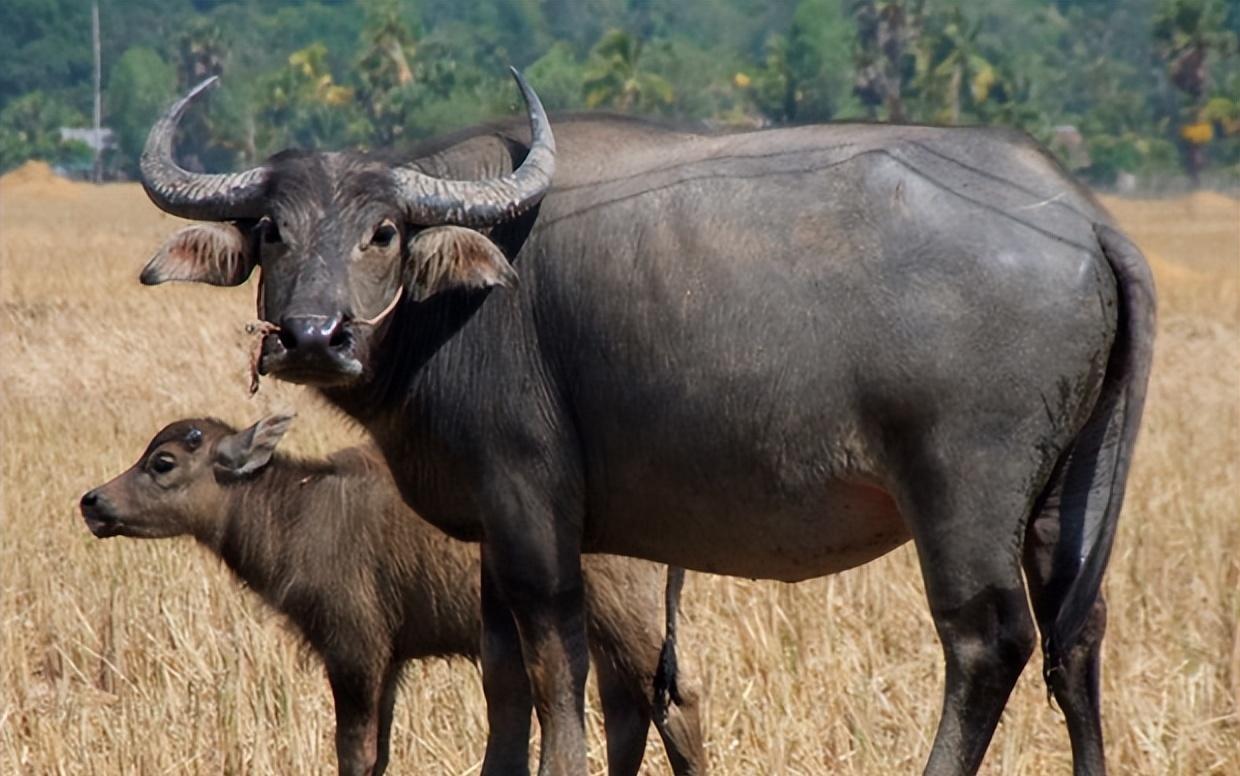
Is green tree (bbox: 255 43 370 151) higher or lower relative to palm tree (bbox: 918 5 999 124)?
lower

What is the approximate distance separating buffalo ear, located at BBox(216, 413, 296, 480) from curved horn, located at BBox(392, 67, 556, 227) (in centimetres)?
315

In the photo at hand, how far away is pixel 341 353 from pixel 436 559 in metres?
3.05

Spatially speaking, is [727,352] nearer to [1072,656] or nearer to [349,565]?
[1072,656]

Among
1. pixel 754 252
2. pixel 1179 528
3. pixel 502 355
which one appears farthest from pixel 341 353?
pixel 1179 528

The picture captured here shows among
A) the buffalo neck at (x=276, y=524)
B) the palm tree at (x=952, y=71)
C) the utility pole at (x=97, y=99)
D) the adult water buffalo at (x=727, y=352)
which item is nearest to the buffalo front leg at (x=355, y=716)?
the buffalo neck at (x=276, y=524)

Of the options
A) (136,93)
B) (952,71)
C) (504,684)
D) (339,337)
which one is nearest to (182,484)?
(504,684)

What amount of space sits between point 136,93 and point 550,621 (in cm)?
8947

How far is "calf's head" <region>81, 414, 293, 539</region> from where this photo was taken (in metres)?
8.27

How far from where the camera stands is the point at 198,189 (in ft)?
17.2

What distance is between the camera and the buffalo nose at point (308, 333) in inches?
189

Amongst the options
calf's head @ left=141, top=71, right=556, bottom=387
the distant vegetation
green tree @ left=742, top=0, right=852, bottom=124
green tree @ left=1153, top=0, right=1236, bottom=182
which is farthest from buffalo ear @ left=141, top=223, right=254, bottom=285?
green tree @ left=742, top=0, right=852, bottom=124

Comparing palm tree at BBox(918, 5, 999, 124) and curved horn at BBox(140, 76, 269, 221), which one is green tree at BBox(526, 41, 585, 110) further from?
curved horn at BBox(140, 76, 269, 221)

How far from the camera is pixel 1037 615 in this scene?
16.8 ft

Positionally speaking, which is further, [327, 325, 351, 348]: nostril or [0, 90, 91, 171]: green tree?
[0, 90, 91, 171]: green tree
